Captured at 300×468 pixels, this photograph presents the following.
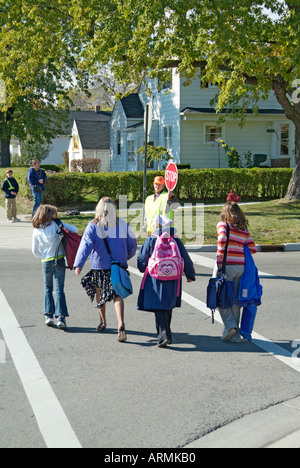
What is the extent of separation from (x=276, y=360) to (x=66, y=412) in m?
2.50

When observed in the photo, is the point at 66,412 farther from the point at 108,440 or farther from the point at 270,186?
the point at 270,186

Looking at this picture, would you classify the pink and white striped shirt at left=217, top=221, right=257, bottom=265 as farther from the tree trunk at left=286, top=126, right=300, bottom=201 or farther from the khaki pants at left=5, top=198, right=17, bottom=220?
the tree trunk at left=286, top=126, right=300, bottom=201

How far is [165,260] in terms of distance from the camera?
6.71 m

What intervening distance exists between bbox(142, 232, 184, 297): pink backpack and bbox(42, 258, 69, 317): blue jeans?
51.6 inches

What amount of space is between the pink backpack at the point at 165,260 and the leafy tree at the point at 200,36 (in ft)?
35.2

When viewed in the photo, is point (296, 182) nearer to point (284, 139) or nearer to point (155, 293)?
point (284, 139)

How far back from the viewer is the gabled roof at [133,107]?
38.8 metres

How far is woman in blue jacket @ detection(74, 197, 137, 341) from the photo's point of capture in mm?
6992

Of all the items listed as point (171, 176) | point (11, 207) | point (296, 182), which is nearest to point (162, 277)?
point (171, 176)

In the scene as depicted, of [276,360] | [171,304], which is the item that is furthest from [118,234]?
[276,360]

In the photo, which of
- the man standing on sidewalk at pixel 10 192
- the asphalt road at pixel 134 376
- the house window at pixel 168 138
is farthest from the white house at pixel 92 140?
the asphalt road at pixel 134 376

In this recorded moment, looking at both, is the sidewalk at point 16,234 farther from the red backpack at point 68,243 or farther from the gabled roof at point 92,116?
the gabled roof at point 92,116

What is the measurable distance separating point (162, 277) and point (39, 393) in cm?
203

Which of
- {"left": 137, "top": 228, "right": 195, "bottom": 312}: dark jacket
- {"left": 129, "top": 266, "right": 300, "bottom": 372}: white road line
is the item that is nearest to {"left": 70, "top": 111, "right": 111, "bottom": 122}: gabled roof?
{"left": 137, "top": 228, "right": 195, "bottom": 312}: dark jacket
